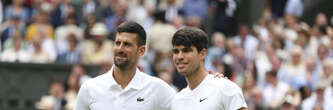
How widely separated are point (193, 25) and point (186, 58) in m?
9.30

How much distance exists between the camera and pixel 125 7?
1809 cm

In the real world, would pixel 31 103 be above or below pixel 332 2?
below

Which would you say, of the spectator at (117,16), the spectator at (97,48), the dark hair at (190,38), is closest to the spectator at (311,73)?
the spectator at (97,48)

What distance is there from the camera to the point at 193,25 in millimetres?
16578

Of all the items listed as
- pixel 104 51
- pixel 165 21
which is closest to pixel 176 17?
pixel 165 21

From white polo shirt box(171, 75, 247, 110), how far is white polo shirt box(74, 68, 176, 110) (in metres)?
0.32

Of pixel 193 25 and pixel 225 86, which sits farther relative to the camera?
pixel 193 25

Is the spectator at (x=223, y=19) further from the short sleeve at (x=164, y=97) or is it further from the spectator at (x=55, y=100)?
the short sleeve at (x=164, y=97)

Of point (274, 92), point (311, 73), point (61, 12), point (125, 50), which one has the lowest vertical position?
point (274, 92)

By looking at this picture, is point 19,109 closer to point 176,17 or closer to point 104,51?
point 104,51

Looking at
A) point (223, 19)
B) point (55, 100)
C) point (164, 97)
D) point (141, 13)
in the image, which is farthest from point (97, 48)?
point (164, 97)

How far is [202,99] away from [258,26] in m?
10.8

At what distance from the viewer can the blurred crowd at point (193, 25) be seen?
Result: 14562 millimetres

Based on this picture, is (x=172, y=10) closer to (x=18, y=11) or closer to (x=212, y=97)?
(x=18, y=11)
